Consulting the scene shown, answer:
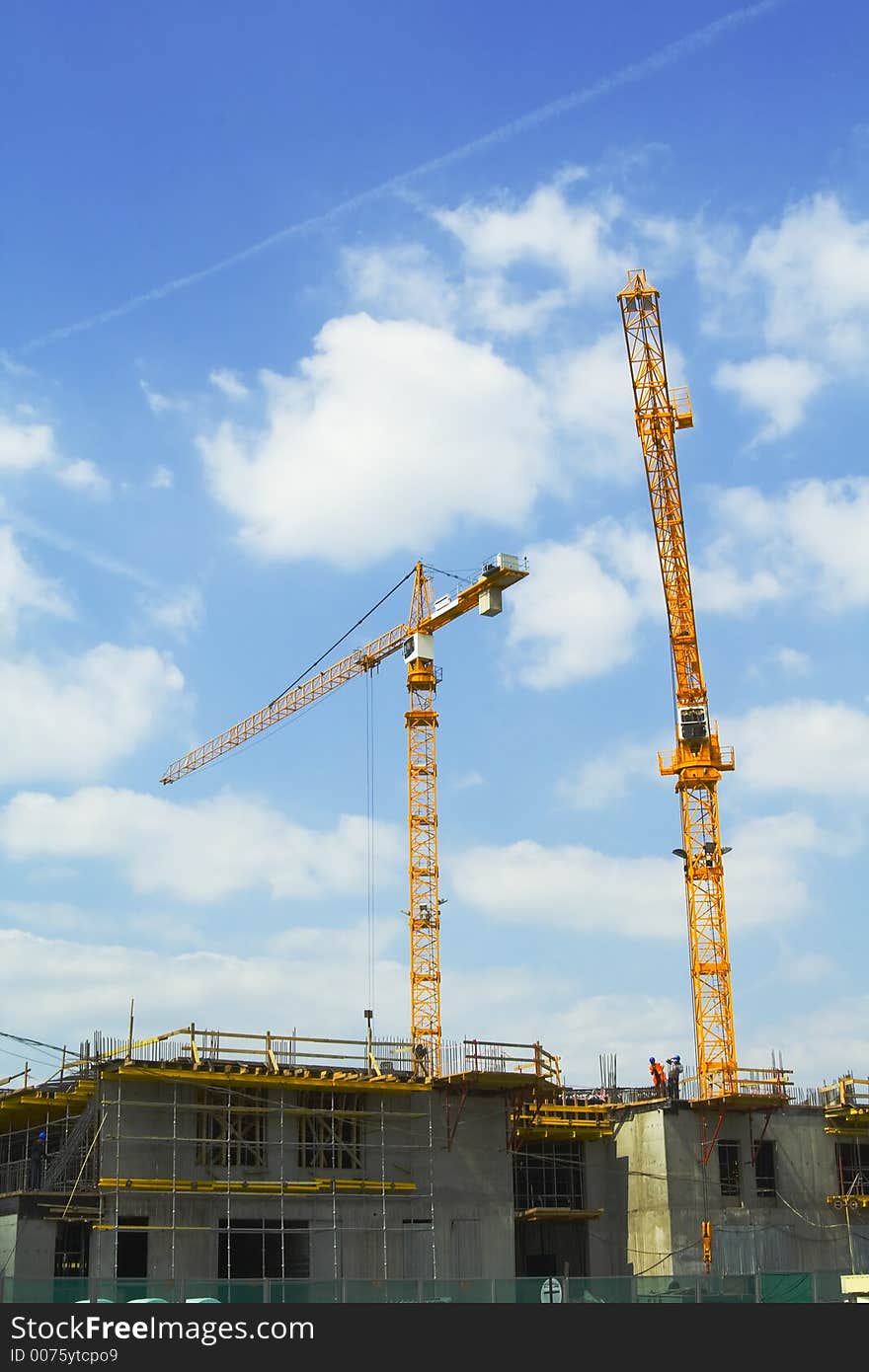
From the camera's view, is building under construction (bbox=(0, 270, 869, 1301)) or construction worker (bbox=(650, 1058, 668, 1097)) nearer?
building under construction (bbox=(0, 270, 869, 1301))

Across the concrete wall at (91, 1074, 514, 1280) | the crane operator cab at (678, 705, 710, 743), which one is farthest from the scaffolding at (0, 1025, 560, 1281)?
the crane operator cab at (678, 705, 710, 743)

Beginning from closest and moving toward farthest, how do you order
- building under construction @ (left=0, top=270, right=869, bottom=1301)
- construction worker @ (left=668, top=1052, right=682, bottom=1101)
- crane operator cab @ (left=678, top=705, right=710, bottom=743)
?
building under construction @ (left=0, top=270, right=869, bottom=1301)
construction worker @ (left=668, top=1052, right=682, bottom=1101)
crane operator cab @ (left=678, top=705, right=710, bottom=743)

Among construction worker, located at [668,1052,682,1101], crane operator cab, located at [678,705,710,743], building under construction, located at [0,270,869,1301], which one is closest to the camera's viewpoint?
building under construction, located at [0,270,869,1301]

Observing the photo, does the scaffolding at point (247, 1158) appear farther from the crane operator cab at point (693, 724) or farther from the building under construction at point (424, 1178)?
the crane operator cab at point (693, 724)

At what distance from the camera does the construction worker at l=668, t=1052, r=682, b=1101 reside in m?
62.2

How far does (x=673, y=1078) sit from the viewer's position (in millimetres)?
62594

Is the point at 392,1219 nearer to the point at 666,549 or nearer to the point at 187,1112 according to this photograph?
the point at 187,1112

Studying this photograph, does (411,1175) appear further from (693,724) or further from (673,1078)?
(693,724)

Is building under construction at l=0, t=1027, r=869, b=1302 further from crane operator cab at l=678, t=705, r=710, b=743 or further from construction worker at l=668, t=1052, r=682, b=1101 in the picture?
crane operator cab at l=678, t=705, r=710, b=743

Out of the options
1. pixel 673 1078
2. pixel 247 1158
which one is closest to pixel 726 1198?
pixel 673 1078

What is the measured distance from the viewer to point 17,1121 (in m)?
58.2

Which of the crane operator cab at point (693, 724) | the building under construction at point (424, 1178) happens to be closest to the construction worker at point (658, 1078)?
the building under construction at point (424, 1178)
